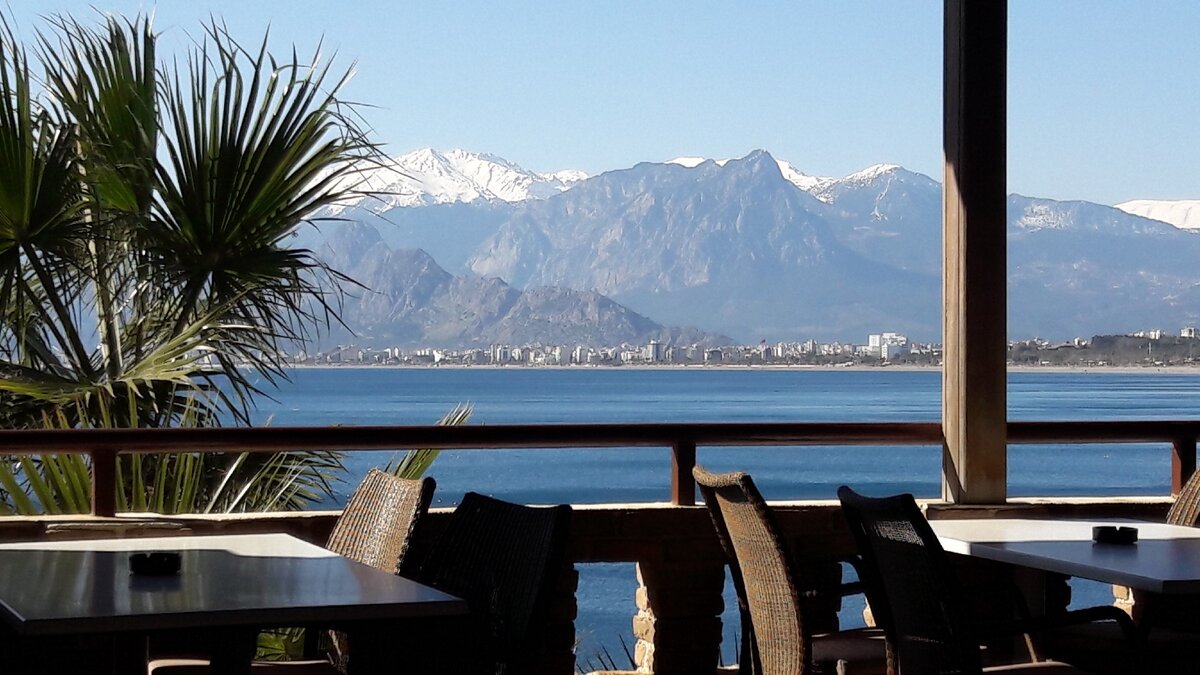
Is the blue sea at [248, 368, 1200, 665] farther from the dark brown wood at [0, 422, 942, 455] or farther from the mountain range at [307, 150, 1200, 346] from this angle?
the dark brown wood at [0, 422, 942, 455]

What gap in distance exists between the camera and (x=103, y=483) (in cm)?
417

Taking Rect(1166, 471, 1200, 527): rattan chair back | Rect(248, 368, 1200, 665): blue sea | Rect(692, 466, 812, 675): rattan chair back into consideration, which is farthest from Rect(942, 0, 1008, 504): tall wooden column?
Rect(248, 368, 1200, 665): blue sea

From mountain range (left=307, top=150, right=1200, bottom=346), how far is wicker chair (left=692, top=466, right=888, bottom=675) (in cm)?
7613

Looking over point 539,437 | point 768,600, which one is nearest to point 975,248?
point 539,437

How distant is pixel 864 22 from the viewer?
7331 centimetres

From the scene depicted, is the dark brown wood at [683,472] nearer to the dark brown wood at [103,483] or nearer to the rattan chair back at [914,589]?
the rattan chair back at [914,589]

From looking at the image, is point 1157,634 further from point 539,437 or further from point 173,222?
point 173,222

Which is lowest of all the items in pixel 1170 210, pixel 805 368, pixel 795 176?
pixel 805 368

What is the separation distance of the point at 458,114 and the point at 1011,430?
91.5m

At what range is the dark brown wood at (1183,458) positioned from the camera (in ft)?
15.7

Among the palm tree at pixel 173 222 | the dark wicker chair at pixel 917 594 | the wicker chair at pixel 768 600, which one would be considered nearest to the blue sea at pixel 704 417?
the palm tree at pixel 173 222

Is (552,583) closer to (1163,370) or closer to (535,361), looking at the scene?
(535,361)

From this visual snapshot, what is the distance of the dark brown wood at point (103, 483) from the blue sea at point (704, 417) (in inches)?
582

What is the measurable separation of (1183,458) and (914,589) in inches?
81.0
